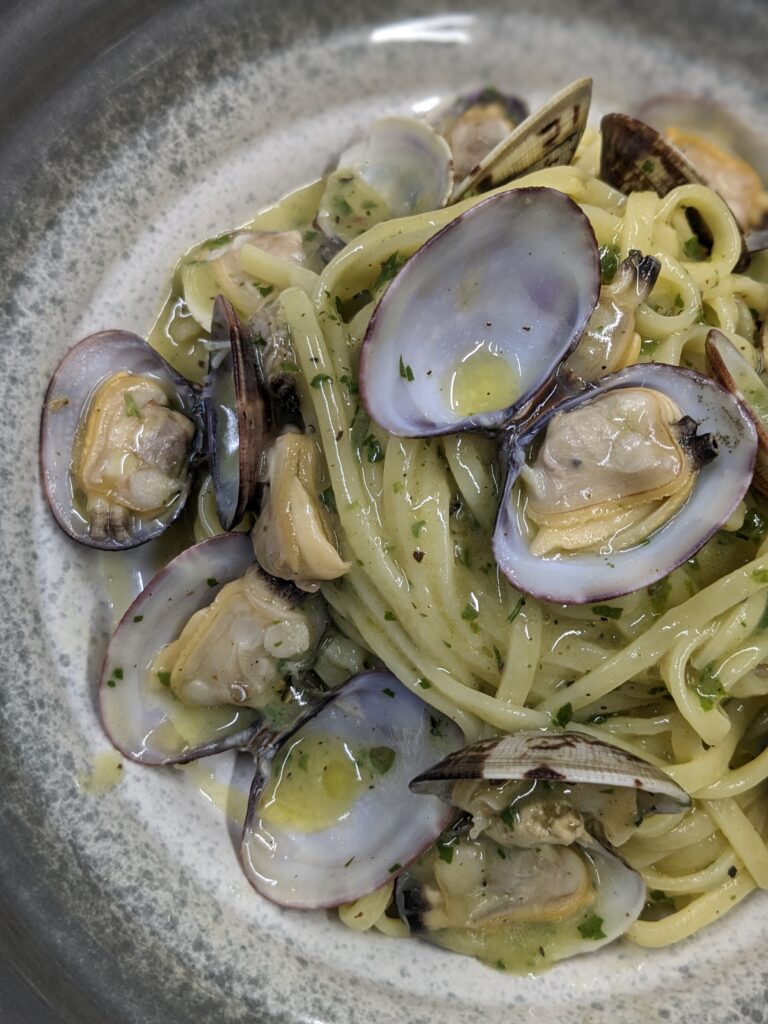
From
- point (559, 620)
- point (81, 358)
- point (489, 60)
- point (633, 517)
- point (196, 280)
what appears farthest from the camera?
point (489, 60)

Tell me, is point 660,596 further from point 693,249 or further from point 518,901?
point 693,249

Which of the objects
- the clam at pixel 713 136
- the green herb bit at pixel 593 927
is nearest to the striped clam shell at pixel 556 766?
the green herb bit at pixel 593 927

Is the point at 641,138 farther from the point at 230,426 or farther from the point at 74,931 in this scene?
the point at 74,931

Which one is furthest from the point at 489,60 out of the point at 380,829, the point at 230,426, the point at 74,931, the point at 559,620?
the point at 74,931

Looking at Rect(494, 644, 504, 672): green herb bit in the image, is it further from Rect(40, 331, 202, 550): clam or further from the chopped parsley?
Rect(40, 331, 202, 550): clam

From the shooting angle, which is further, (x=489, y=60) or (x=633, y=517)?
(x=489, y=60)

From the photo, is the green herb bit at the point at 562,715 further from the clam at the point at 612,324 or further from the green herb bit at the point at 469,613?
the clam at the point at 612,324

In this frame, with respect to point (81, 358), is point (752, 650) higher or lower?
lower
